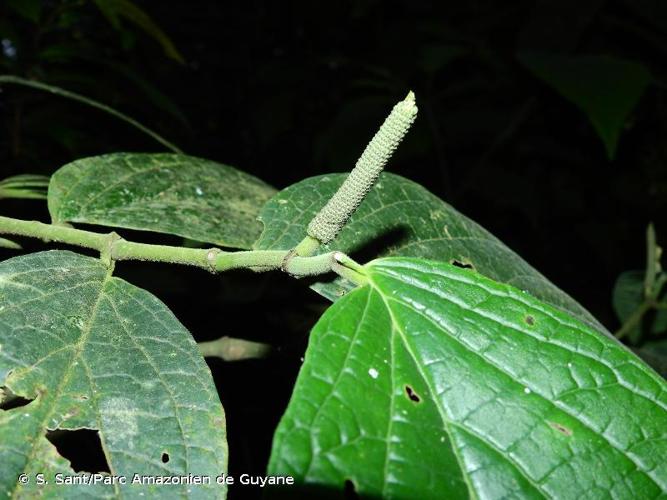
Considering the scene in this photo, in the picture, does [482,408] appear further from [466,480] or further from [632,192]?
[632,192]

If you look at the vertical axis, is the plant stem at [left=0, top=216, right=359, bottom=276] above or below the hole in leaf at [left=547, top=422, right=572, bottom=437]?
below

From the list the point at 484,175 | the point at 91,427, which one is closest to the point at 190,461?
the point at 91,427

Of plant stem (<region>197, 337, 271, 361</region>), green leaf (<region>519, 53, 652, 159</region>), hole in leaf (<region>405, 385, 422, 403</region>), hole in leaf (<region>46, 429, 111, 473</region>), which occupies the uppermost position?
green leaf (<region>519, 53, 652, 159</region>)

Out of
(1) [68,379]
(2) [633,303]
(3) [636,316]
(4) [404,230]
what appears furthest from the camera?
(2) [633,303]

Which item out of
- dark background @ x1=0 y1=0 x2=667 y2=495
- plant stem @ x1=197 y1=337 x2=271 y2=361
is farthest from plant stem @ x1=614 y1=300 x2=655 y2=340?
plant stem @ x1=197 y1=337 x2=271 y2=361

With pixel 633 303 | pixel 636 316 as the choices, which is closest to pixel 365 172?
pixel 636 316

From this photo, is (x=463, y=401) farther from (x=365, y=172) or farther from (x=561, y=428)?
(x=365, y=172)

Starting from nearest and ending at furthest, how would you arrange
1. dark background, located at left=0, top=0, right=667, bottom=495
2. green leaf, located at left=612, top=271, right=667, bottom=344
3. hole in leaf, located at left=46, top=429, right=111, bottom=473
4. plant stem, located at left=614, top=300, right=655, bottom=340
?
1. hole in leaf, located at left=46, top=429, right=111, bottom=473
2. dark background, located at left=0, top=0, right=667, bottom=495
3. plant stem, located at left=614, top=300, right=655, bottom=340
4. green leaf, located at left=612, top=271, right=667, bottom=344

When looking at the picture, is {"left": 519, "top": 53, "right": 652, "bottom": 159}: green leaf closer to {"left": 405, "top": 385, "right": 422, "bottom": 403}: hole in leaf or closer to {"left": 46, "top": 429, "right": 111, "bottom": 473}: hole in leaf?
{"left": 405, "top": 385, "right": 422, "bottom": 403}: hole in leaf
